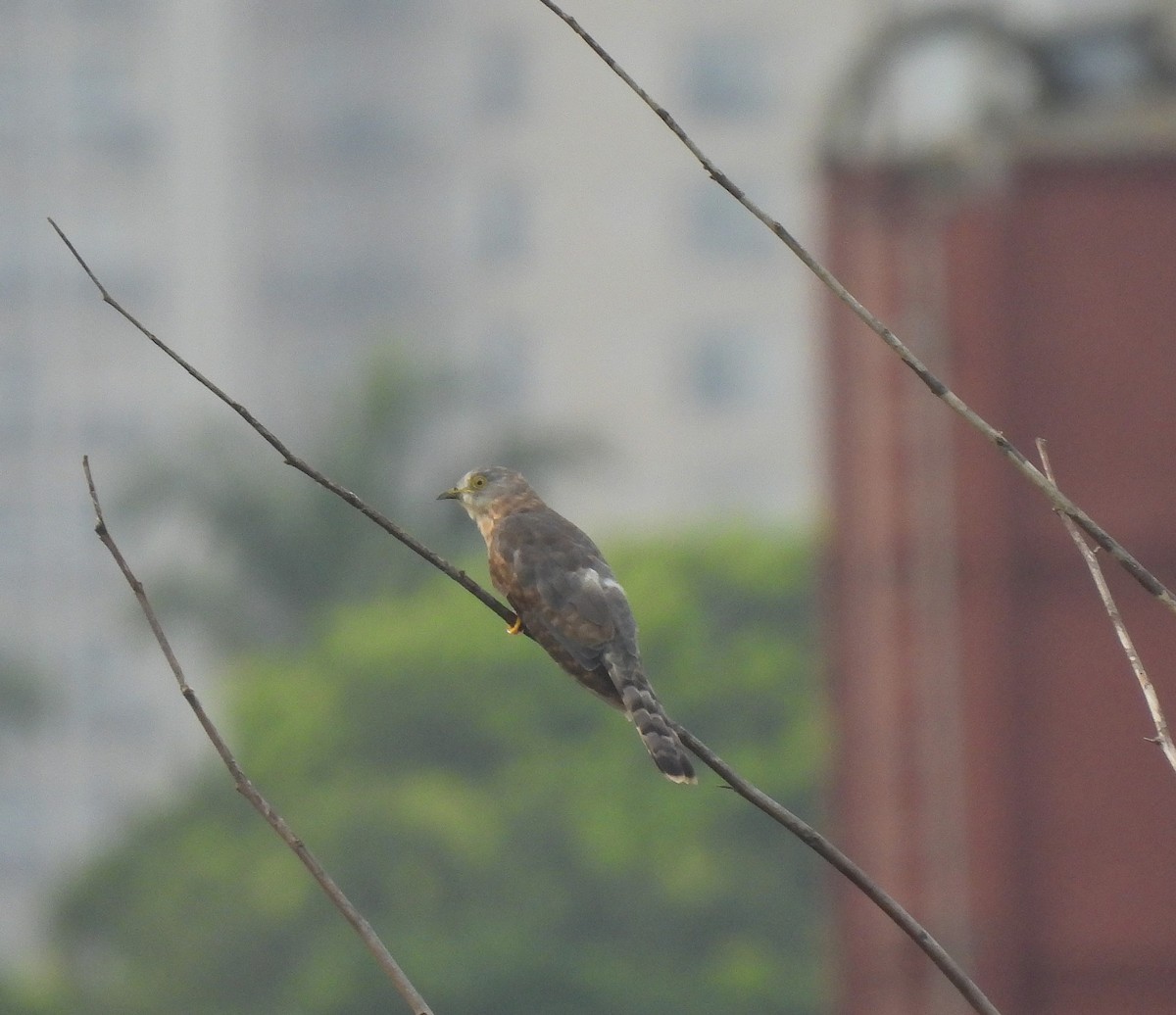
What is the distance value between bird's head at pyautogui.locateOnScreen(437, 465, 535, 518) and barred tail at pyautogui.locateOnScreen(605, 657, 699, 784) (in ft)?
4.36

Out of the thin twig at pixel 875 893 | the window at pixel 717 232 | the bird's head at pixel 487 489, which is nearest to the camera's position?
the thin twig at pixel 875 893

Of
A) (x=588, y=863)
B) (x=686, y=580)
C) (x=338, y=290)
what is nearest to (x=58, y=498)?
(x=338, y=290)

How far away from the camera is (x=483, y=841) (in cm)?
4697

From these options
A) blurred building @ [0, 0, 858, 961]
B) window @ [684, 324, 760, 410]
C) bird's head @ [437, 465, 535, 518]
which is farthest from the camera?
window @ [684, 324, 760, 410]

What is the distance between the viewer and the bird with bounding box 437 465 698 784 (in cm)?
506

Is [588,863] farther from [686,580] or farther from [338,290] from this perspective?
[338,290]

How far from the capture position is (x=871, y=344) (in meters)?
25.5

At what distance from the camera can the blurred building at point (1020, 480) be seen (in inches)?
866

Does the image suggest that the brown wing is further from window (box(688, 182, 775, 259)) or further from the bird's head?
window (box(688, 182, 775, 259))

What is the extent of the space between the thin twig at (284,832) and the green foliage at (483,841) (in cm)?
3652

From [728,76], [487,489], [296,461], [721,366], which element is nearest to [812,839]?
[296,461]

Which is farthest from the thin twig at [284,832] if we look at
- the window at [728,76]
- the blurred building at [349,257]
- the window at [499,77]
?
the window at [499,77]

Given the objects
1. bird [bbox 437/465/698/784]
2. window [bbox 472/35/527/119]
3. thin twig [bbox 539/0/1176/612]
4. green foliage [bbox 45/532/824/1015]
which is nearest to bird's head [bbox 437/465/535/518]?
bird [bbox 437/465/698/784]

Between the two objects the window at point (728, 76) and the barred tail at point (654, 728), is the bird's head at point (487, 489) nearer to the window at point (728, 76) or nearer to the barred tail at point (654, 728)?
the barred tail at point (654, 728)
